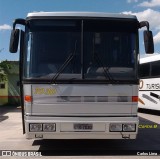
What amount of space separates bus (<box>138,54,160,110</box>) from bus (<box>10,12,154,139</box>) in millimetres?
11600

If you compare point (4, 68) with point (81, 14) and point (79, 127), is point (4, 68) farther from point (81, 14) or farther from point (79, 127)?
point (79, 127)

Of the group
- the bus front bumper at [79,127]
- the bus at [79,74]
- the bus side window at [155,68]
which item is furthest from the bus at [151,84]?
the bus front bumper at [79,127]

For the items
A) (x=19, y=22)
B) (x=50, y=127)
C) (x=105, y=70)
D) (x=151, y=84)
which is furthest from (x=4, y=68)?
(x=105, y=70)

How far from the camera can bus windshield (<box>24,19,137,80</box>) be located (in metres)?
8.85

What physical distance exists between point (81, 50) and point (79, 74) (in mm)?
555

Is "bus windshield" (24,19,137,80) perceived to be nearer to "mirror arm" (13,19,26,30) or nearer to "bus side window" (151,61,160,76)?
"mirror arm" (13,19,26,30)

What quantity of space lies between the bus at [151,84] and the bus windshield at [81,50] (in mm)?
11527

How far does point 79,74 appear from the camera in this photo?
883cm

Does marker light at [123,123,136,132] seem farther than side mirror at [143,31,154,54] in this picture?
No

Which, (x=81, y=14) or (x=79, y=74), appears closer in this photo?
(x=79, y=74)

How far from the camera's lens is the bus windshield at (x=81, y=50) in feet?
29.0

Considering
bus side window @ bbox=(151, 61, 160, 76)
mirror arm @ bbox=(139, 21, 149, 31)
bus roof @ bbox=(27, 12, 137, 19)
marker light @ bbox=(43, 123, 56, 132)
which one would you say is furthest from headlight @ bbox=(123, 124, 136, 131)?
bus side window @ bbox=(151, 61, 160, 76)

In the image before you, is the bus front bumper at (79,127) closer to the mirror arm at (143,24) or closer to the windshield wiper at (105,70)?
the windshield wiper at (105,70)

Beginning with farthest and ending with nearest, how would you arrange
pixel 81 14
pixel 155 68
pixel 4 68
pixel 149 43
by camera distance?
pixel 4 68 < pixel 155 68 < pixel 81 14 < pixel 149 43
